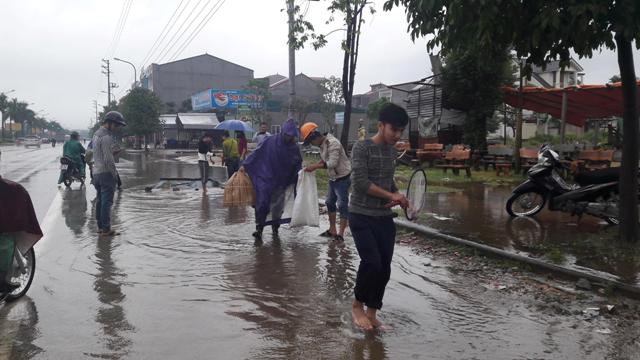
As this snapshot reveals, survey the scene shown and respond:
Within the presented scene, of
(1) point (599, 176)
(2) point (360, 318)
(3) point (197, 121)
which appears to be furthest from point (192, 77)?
(2) point (360, 318)

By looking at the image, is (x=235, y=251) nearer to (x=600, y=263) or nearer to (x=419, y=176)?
(x=419, y=176)

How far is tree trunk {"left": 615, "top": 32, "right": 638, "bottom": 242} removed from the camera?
6801 millimetres

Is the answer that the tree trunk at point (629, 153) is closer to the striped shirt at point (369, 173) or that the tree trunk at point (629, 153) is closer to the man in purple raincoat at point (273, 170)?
the striped shirt at point (369, 173)

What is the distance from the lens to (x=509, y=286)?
564 cm

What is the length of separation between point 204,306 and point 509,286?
3118 mm

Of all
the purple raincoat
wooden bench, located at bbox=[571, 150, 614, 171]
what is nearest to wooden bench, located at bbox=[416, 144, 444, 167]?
wooden bench, located at bbox=[571, 150, 614, 171]

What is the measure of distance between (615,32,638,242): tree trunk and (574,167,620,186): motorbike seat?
49.6 inches

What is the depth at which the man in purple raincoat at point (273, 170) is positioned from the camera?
7707 mm

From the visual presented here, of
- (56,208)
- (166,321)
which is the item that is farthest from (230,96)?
(166,321)

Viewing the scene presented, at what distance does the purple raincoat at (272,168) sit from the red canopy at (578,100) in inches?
405

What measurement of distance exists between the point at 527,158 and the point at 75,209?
1377cm

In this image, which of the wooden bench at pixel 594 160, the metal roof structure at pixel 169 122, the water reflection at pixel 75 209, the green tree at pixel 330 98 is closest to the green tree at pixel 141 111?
the metal roof structure at pixel 169 122

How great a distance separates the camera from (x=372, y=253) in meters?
4.23

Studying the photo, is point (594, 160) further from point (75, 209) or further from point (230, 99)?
point (230, 99)
